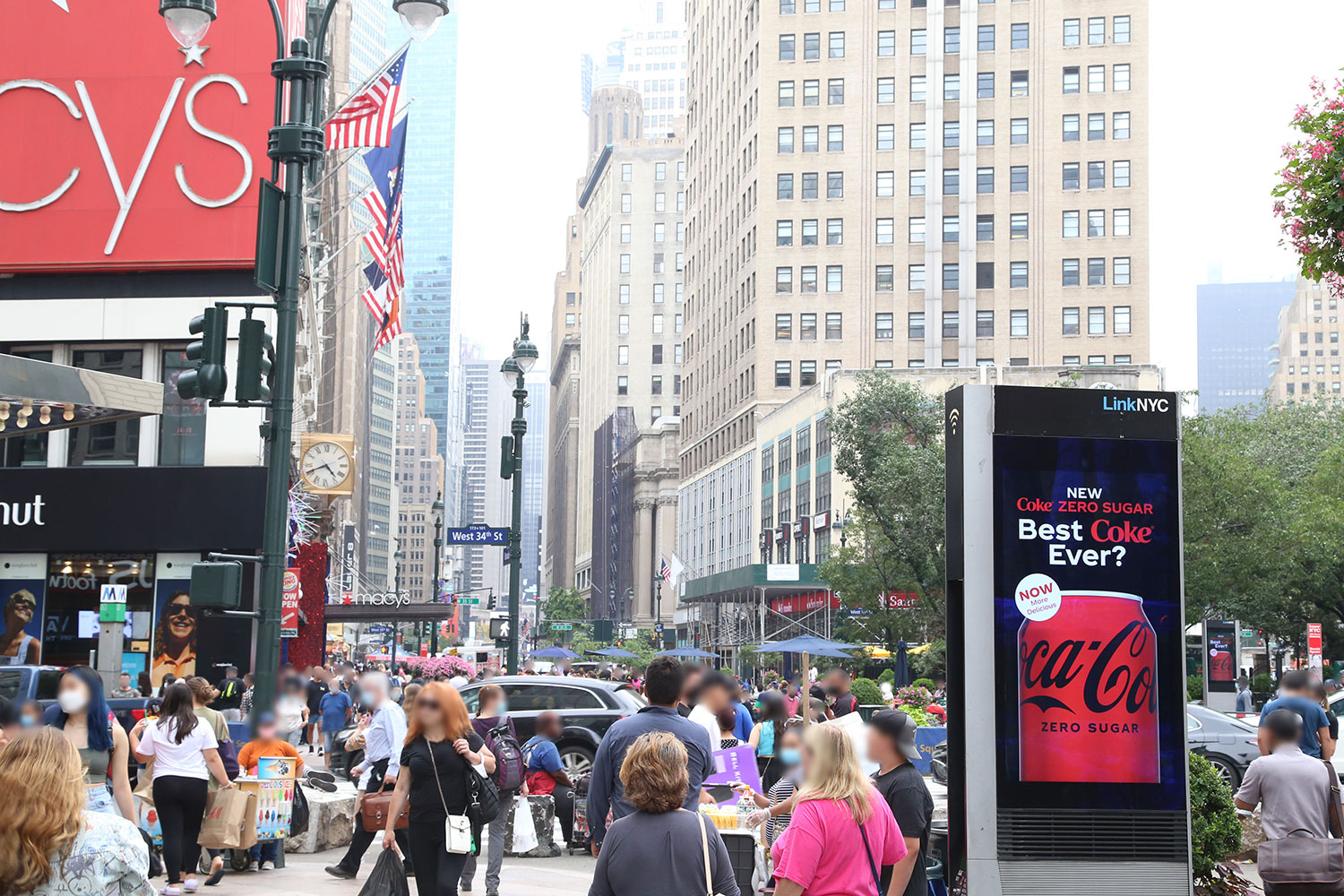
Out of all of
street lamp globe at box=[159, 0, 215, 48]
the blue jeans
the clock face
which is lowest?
the blue jeans

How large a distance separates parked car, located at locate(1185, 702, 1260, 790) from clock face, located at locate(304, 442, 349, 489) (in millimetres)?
18847

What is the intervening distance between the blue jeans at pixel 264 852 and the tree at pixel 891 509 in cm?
3049

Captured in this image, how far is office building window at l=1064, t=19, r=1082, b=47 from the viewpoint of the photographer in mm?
87312

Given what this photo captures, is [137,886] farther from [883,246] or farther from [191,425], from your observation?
[883,246]

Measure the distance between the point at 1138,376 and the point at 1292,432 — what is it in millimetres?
11700

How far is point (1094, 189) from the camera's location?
85875 millimetres

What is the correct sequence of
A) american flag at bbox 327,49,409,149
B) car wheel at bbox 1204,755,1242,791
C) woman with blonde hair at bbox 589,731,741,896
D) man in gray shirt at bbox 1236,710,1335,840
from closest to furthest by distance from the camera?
woman with blonde hair at bbox 589,731,741,896, man in gray shirt at bbox 1236,710,1335,840, car wheel at bbox 1204,755,1242,791, american flag at bbox 327,49,409,149

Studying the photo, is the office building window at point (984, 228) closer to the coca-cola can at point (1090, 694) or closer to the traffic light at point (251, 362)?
the traffic light at point (251, 362)

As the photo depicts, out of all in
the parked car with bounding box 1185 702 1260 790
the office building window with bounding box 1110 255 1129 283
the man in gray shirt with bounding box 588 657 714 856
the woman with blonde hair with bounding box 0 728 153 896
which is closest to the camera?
the woman with blonde hair with bounding box 0 728 153 896

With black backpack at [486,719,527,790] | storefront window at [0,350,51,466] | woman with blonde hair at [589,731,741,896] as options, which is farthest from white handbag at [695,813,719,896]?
storefront window at [0,350,51,466]

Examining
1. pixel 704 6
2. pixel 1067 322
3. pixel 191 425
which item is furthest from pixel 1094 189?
pixel 191 425

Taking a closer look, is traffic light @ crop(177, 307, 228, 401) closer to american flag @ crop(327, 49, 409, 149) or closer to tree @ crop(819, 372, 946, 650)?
american flag @ crop(327, 49, 409, 149)

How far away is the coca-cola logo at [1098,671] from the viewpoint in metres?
8.27

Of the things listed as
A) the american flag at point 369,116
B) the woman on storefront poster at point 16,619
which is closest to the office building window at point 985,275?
the american flag at point 369,116
